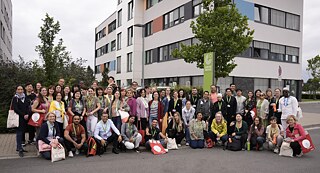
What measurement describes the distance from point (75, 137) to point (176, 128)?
3.45 metres

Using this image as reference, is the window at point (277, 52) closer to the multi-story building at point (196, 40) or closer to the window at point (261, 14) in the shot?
the multi-story building at point (196, 40)

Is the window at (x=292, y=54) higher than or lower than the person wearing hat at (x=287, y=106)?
higher

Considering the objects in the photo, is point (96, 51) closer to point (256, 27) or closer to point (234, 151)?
point (256, 27)

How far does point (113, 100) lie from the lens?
9.11 meters

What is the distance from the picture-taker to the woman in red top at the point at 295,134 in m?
8.34

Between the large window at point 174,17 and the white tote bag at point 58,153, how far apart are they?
21851 millimetres

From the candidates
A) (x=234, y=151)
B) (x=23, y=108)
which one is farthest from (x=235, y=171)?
(x=23, y=108)

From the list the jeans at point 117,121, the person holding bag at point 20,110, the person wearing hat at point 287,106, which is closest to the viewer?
the person holding bag at point 20,110

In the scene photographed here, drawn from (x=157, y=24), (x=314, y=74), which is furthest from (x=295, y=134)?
(x=314, y=74)

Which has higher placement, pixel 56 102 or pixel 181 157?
pixel 56 102

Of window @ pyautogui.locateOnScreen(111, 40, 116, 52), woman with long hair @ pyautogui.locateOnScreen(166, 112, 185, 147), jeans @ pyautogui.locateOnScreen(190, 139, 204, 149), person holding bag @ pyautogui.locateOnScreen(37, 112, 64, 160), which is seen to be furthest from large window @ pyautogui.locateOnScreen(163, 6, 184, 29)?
person holding bag @ pyautogui.locateOnScreen(37, 112, 64, 160)

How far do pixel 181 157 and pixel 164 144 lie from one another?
4.05 feet

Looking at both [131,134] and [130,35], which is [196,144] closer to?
[131,134]

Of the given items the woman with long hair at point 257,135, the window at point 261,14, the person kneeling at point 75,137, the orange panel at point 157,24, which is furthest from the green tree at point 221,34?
the orange panel at point 157,24
